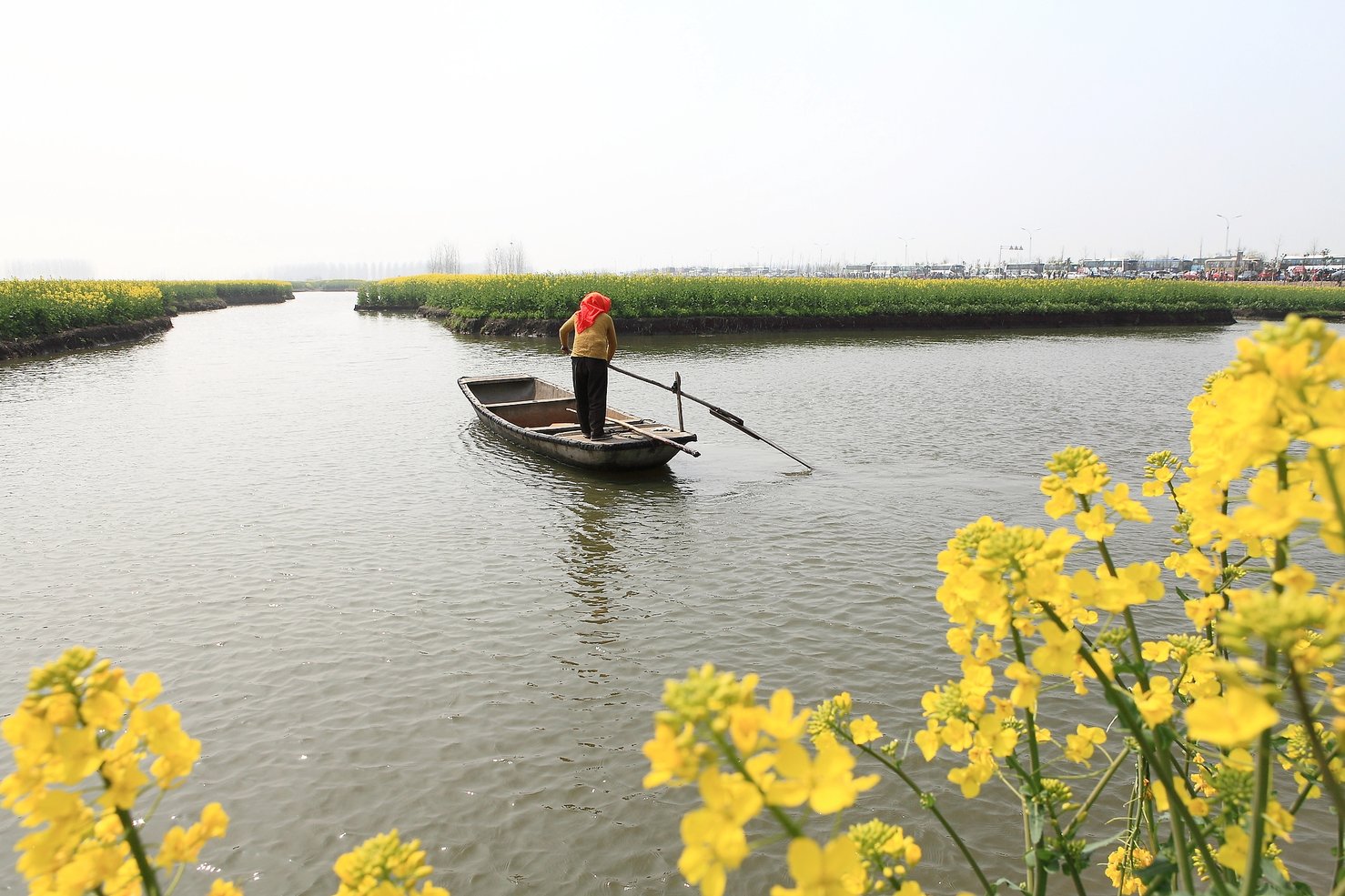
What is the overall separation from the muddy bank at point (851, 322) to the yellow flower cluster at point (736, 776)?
27.9 m

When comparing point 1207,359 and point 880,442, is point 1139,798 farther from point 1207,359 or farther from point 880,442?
point 1207,359

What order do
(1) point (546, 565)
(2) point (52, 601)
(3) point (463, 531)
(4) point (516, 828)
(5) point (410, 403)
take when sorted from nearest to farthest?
(4) point (516, 828), (2) point (52, 601), (1) point (546, 565), (3) point (463, 531), (5) point (410, 403)

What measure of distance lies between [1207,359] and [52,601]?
26498 millimetres

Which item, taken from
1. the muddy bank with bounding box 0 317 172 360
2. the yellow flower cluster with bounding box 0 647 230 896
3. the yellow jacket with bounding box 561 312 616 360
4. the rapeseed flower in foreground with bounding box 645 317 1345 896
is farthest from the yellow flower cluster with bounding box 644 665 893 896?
the muddy bank with bounding box 0 317 172 360

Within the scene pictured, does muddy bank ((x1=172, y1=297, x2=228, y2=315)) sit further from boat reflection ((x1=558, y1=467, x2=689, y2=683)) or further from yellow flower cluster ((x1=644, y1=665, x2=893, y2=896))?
yellow flower cluster ((x1=644, y1=665, x2=893, y2=896))

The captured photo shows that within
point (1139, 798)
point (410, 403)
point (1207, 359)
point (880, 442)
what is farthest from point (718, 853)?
point (1207, 359)

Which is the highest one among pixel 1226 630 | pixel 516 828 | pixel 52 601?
pixel 1226 630

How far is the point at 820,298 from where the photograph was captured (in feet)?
108

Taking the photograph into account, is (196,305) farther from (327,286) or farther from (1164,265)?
(1164,265)

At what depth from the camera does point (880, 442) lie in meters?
11.9

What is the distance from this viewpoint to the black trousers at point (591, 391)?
974 centimetres

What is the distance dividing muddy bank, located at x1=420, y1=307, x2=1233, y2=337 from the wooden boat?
47.9 feet

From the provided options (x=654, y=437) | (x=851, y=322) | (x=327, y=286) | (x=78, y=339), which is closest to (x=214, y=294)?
(x=78, y=339)

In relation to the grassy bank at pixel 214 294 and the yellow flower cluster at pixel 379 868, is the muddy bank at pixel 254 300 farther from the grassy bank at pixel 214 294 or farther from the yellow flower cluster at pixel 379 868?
the yellow flower cluster at pixel 379 868
